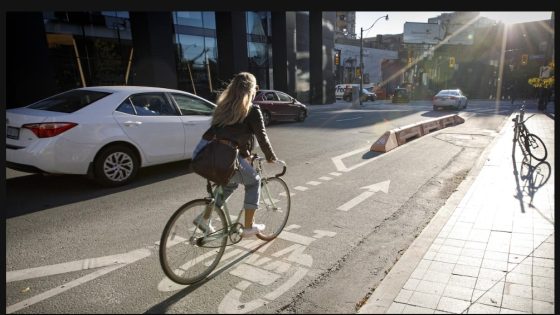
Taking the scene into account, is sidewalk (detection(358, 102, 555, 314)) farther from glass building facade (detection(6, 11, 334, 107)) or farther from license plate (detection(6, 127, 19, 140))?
glass building facade (detection(6, 11, 334, 107))

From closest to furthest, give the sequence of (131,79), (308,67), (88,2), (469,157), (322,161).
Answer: (88,2) < (322,161) < (469,157) < (131,79) < (308,67)

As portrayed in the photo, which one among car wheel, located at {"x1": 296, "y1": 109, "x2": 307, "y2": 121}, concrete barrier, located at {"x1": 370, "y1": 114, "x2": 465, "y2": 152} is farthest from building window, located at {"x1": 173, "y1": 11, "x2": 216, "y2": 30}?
concrete barrier, located at {"x1": 370, "y1": 114, "x2": 465, "y2": 152}

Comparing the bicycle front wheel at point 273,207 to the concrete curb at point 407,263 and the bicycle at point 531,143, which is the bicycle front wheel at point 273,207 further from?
the bicycle at point 531,143

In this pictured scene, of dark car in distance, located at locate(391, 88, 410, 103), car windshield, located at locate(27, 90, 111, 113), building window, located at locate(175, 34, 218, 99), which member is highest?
building window, located at locate(175, 34, 218, 99)

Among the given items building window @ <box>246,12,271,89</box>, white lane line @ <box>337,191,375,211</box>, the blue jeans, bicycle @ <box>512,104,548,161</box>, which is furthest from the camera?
building window @ <box>246,12,271,89</box>

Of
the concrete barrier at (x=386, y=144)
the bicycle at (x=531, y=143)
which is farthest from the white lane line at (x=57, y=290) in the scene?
the bicycle at (x=531, y=143)

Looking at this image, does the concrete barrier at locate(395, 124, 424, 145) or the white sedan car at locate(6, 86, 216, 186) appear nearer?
the white sedan car at locate(6, 86, 216, 186)

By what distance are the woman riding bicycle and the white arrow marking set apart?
2169 millimetres

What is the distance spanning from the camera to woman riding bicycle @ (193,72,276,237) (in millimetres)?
3426

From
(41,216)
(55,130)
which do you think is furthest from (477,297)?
(55,130)

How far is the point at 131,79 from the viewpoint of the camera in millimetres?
19141

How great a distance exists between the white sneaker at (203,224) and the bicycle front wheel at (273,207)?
885 mm

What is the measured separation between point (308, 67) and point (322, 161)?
24.1 metres

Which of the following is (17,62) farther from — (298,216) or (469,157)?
(469,157)
